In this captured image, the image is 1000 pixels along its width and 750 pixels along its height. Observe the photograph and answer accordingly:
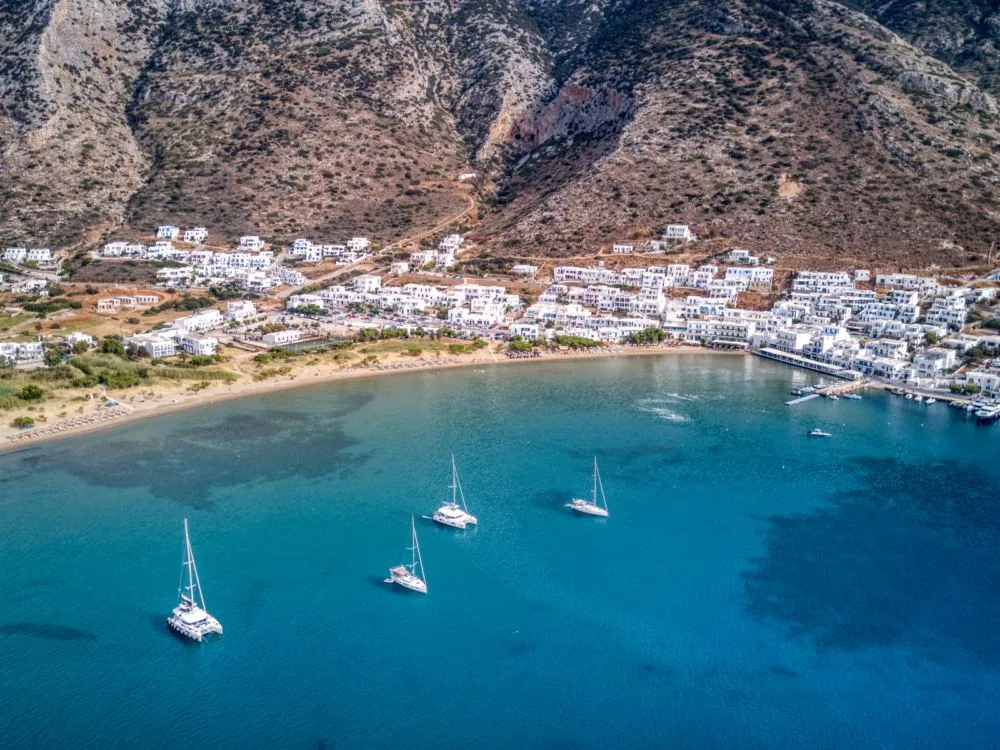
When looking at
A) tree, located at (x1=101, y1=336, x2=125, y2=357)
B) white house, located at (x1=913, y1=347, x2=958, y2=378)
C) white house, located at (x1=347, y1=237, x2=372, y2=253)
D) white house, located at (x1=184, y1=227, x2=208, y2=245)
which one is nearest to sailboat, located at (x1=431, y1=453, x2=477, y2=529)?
tree, located at (x1=101, y1=336, x2=125, y2=357)

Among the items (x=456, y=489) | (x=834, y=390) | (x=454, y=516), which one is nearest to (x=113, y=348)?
(x=456, y=489)

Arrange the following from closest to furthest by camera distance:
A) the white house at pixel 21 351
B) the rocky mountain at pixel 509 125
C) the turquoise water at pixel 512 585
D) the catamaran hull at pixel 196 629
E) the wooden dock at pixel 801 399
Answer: the turquoise water at pixel 512 585
the catamaran hull at pixel 196 629
the wooden dock at pixel 801 399
the white house at pixel 21 351
the rocky mountain at pixel 509 125

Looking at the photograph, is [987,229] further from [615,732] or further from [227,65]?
[227,65]

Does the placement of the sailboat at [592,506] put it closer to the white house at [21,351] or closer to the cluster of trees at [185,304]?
the white house at [21,351]

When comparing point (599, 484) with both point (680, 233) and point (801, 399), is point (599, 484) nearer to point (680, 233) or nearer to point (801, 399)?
point (801, 399)

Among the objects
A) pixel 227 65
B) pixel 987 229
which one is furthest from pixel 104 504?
pixel 227 65

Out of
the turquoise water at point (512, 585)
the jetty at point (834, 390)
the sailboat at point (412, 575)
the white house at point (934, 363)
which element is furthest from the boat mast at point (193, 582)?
the white house at point (934, 363)

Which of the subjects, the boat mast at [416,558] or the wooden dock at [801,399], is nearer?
the boat mast at [416,558]
